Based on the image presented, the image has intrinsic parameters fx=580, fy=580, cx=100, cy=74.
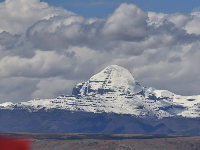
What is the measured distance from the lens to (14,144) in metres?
15.3

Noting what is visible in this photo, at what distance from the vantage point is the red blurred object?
49.8 feet

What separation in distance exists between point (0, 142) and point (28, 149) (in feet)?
2.49

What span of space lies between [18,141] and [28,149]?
1.16 ft

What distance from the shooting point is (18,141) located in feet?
50.6

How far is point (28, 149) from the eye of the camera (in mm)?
15328

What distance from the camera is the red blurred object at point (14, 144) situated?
1516cm

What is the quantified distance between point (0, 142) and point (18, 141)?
19.8 inches
